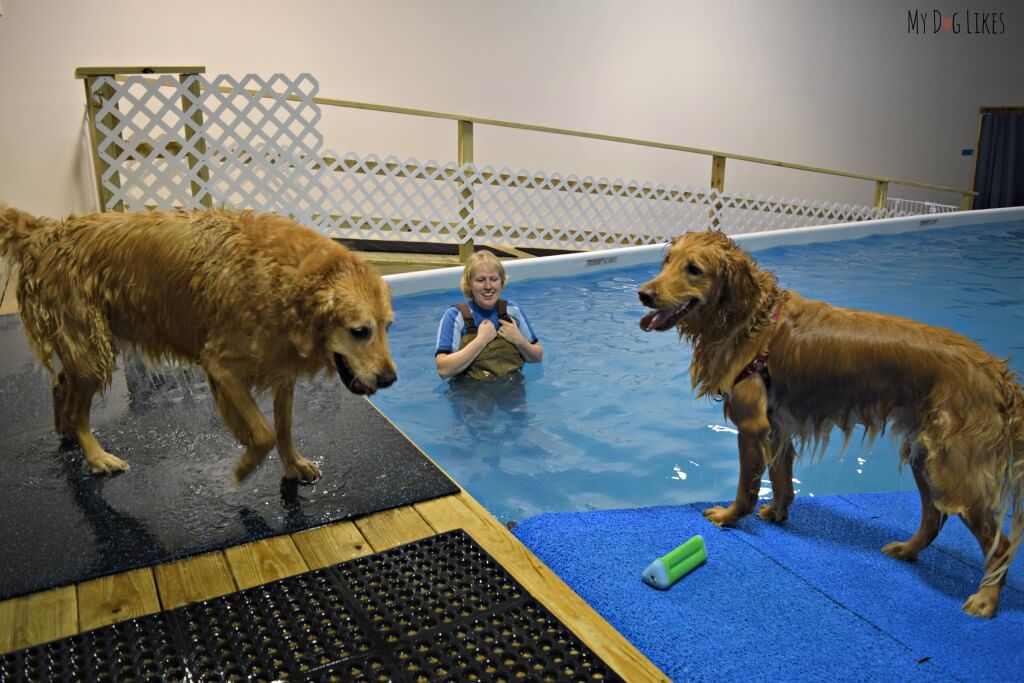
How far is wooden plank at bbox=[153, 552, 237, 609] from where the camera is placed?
76.5 inches

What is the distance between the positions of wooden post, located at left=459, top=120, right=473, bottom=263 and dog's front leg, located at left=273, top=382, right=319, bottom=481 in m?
5.55

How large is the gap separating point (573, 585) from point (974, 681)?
107 centimetres

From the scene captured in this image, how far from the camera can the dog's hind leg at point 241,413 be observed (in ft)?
7.00

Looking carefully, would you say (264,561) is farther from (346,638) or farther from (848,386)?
(848,386)

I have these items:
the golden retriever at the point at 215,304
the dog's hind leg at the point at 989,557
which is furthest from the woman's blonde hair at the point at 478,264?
the dog's hind leg at the point at 989,557

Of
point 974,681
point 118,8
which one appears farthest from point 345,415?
point 118,8

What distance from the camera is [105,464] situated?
2543mm

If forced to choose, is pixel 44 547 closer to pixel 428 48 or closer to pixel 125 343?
pixel 125 343

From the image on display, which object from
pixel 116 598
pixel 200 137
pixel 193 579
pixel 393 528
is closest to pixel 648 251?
pixel 200 137

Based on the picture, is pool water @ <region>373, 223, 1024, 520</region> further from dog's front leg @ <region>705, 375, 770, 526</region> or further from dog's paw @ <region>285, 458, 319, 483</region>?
dog's paw @ <region>285, 458, 319, 483</region>

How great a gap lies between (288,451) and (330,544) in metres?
0.44

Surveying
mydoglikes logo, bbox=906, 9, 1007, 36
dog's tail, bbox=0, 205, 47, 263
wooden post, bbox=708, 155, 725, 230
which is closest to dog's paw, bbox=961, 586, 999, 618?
dog's tail, bbox=0, 205, 47, 263

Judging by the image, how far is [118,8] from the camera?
23.4 feet

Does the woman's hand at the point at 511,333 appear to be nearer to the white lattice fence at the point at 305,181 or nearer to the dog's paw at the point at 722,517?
the dog's paw at the point at 722,517
